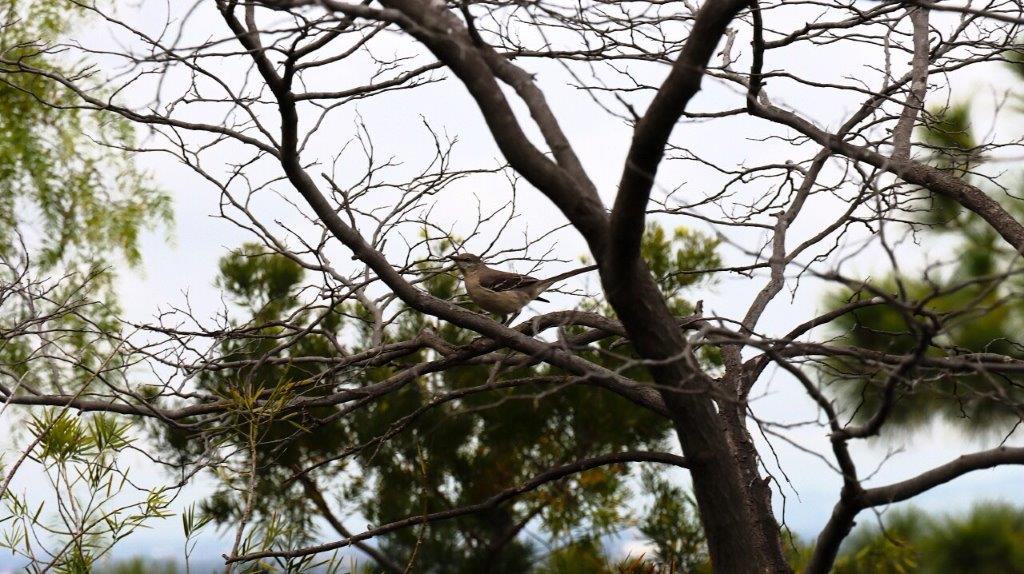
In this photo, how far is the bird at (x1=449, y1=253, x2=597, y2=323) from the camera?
3941 millimetres

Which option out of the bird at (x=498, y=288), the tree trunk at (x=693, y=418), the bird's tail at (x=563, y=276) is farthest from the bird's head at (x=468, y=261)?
the tree trunk at (x=693, y=418)

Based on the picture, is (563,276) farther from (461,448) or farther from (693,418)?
(461,448)

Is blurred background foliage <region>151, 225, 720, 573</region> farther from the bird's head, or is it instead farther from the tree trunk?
the tree trunk

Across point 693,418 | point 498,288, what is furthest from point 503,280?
point 693,418

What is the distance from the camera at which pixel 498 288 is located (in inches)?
160

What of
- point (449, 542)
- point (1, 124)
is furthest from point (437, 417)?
point (1, 124)

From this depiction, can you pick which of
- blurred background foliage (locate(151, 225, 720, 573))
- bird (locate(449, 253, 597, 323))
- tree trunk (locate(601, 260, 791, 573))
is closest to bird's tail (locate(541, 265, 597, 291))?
bird (locate(449, 253, 597, 323))

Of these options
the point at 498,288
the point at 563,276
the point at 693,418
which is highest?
the point at 498,288

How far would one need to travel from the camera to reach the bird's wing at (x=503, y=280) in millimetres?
3934

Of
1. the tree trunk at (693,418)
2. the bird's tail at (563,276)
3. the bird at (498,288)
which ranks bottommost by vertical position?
the tree trunk at (693,418)

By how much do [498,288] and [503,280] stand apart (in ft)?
0.15

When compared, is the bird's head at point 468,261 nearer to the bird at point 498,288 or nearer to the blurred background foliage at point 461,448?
the bird at point 498,288

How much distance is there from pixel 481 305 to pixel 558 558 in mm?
1542

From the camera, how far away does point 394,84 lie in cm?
309
